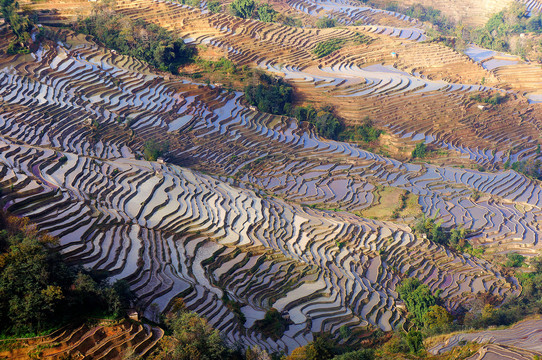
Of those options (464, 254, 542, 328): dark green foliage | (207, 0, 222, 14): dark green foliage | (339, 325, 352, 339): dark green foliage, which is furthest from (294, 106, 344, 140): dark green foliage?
(339, 325, 352, 339): dark green foliage

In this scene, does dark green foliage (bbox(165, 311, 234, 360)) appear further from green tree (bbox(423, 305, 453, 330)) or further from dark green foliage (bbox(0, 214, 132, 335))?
green tree (bbox(423, 305, 453, 330))

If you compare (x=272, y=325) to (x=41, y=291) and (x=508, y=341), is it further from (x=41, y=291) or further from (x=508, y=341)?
(x=508, y=341)

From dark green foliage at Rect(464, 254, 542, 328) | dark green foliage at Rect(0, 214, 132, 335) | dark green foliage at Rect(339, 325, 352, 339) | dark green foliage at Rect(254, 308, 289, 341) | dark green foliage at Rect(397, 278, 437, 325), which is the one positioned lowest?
dark green foliage at Rect(464, 254, 542, 328)

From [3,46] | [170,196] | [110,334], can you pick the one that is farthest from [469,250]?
[3,46]

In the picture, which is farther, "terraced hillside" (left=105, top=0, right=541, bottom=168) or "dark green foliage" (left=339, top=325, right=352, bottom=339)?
"terraced hillside" (left=105, top=0, right=541, bottom=168)

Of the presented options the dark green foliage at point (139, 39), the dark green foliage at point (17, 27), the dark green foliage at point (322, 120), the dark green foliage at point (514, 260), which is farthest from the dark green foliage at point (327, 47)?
the dark green foliage at point (514, 260)

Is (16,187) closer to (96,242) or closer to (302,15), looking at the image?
(96,242)
